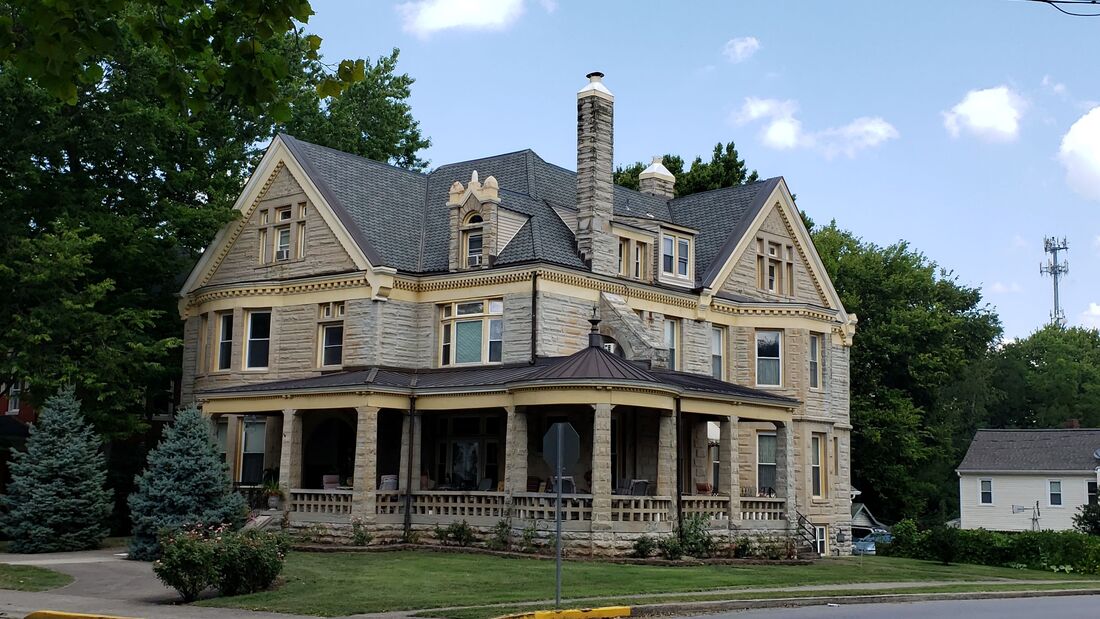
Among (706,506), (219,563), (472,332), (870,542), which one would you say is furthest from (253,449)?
(870,542)

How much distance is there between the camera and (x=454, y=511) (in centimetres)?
3152

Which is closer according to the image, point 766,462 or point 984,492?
point 766,462

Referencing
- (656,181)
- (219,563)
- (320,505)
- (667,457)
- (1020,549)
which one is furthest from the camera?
(656,181)

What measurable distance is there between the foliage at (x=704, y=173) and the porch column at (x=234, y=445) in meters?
27.7

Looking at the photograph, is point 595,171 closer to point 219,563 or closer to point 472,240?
point 472,240

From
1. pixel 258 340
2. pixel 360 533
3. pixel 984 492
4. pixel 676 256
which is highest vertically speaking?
pixel 676 256

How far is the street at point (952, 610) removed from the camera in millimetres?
19109

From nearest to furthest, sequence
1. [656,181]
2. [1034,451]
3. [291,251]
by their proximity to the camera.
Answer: [291,251] < [656,181] < [1034,451]

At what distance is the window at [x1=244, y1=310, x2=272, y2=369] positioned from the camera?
36.0m

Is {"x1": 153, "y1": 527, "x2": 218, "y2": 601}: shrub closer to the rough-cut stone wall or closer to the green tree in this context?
the rough-cut stone wall

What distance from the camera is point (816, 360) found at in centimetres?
3950

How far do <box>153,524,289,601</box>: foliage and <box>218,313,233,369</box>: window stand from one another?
15507 mm

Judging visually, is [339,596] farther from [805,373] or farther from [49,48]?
[805,373]

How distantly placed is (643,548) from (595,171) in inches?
445
